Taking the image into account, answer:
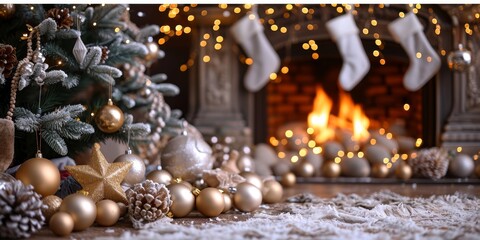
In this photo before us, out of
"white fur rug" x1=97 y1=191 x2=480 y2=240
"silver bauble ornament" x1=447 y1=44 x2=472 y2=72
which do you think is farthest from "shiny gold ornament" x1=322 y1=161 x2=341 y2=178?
"white fur rug" x1=97 y1=191 x2=480 y2=240

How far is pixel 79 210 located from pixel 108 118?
456mm

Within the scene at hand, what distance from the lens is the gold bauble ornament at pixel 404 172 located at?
2.68 metres

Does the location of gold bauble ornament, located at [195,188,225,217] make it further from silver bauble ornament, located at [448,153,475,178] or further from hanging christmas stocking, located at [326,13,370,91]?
hanging christmas stocking, located at [326,13,370,91]

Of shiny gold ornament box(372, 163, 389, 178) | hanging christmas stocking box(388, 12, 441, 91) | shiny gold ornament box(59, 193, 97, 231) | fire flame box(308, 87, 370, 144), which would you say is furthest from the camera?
fire flame box(308, 87, 370, 144)

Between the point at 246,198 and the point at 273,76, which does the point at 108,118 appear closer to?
the point at 246,198

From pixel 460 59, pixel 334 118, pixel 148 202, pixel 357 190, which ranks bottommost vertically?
pixel 357 190

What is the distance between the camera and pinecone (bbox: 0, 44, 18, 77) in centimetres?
168

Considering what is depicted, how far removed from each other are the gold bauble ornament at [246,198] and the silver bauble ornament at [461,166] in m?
1.32

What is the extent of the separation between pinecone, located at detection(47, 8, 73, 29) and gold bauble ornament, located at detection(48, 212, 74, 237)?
643 millimetres

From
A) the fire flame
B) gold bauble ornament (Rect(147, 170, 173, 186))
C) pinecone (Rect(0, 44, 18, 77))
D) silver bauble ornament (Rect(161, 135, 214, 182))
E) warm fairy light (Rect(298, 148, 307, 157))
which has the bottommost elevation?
warm fairy light (Rect(298, 148, 307, 157))

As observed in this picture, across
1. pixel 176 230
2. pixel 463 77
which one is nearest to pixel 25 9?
pixel 176 230

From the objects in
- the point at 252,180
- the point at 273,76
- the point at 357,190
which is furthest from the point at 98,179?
the point at 273,76

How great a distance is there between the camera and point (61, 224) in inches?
55.2

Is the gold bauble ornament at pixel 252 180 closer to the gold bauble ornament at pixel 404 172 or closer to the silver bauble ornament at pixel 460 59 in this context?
the gold bauble ornament at pixel 404 172
